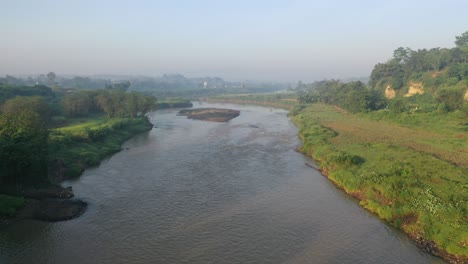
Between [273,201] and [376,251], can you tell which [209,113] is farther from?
[376,251]

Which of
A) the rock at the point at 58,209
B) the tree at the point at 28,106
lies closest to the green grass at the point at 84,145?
the rock at the point at 58,209

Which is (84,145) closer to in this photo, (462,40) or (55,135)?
(55,135)

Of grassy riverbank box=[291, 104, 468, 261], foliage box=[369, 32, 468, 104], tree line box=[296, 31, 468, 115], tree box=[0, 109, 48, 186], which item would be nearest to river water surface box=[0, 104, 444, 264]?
grassy riverbank box=[291, 104, 468, 261]

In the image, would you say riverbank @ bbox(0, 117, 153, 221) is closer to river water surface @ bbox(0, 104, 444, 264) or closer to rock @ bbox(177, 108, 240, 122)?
river water surface @ bbox(0, 104, 444, 264)

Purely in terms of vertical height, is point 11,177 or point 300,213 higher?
point 11,177

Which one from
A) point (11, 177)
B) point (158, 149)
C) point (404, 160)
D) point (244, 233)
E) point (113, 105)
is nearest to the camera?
point (244, 233)

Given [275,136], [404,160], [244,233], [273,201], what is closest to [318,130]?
[275,136]
